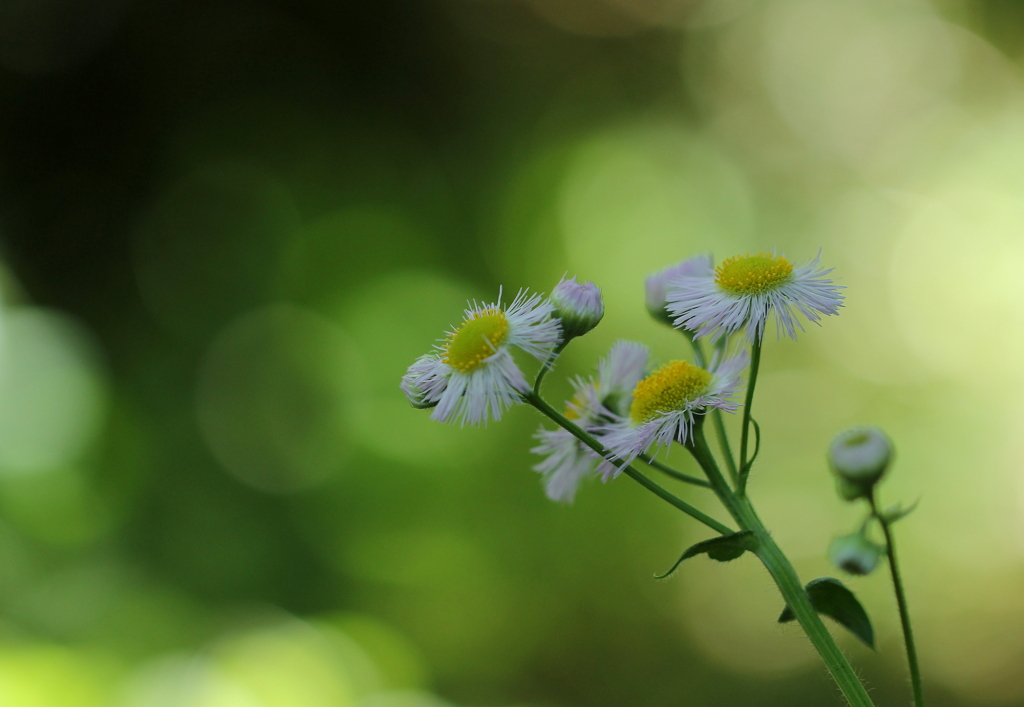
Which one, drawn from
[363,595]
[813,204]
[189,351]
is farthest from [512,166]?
[363,595]

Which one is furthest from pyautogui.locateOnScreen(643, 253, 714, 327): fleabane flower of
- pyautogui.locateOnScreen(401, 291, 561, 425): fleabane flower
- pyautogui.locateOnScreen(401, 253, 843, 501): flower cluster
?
pyautogui.locateOnScreen(401, 291, 561, 425): fleabane flower

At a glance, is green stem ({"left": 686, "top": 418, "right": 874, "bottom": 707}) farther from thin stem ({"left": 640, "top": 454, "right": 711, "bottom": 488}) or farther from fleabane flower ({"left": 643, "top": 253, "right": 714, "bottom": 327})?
fleabane flower ({"left": 643, "top": 253, "right": 714, "bottom": 327})

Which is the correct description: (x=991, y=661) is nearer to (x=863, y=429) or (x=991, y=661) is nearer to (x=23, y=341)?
(x=863, y=429)

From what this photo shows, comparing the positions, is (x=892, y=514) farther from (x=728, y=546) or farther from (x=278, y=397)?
(x=278, y=397)

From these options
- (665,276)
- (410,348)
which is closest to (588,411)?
(665,276)

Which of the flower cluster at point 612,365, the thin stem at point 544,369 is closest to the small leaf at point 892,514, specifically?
the flower cluster at point 612,365
